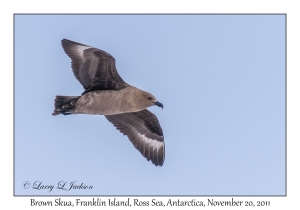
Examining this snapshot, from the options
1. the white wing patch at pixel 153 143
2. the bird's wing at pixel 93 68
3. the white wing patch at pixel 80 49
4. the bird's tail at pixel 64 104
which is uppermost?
the white wing patch at pixel 80 49

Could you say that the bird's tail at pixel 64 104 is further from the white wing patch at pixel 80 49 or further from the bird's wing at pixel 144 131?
the bird's wing at pixel 144 131

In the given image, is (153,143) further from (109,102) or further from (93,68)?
(93,68)

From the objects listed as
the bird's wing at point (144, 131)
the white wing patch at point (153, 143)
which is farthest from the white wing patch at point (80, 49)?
the white wing patch at point (153, 143)

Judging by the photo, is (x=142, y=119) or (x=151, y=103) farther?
(x=142, y=119)

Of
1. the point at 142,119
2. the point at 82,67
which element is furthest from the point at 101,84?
the point at 142,119

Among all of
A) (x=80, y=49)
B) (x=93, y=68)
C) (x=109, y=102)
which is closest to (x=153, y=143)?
(x=109, y=102)

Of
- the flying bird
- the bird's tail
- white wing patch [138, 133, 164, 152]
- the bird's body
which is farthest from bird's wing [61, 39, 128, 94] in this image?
white wing patch [138, 133, 164, 152]

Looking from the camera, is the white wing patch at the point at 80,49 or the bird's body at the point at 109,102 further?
the white wing patch at the point at 80,49
